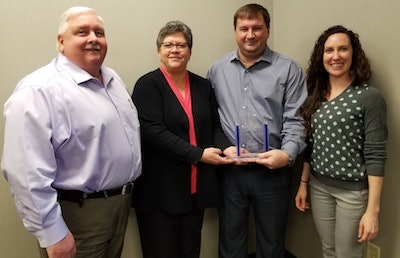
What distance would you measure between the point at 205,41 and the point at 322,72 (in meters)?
0.73

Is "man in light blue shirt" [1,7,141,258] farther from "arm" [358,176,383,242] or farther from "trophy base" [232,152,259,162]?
"arm" [358,176,383,242]

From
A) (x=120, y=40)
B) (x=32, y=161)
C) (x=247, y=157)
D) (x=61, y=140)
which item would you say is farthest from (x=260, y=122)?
(x=32, y=161)

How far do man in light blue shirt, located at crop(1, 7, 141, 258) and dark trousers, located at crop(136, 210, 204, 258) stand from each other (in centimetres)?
23

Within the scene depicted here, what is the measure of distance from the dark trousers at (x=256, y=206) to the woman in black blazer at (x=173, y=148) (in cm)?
13

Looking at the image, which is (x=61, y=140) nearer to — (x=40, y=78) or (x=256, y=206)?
(x=40, y=78)

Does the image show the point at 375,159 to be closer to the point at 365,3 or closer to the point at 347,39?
the point at 347,39

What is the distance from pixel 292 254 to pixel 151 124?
1.45 meters

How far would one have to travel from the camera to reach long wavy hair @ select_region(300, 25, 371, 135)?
1.46m

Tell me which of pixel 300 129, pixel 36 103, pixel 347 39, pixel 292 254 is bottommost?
pixel 292 254

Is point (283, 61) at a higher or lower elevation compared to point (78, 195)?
higher

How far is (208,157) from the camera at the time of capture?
1571 millimetres

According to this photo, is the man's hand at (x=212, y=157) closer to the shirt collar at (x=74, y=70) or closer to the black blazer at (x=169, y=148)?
the black blazer at (x=169, y=148)

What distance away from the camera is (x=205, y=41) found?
198 centimetres

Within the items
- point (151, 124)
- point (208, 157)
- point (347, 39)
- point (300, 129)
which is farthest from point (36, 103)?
point (347, 39)
